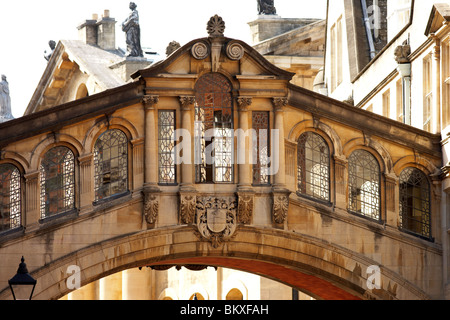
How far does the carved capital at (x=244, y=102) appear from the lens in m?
38.3

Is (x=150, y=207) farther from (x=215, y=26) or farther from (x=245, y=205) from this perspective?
(x=215, y=26)

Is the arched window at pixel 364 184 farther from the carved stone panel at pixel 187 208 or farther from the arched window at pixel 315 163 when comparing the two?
the carved stone panel at pixel 187 208

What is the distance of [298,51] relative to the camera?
62.6 meters

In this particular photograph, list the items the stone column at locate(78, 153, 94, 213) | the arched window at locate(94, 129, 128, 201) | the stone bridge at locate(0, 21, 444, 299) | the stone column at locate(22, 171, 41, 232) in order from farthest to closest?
the arched window at locate(94, 129, 128, 201) → the stone column at locate(78, 153, 94, 213) → the stone bridge at locate(0, 21, 444, 299) → the stone column at locate(22, 171, 41, 232)

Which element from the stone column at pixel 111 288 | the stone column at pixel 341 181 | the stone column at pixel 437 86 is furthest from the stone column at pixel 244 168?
the stone column at pixel 111 288

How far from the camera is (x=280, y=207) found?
125 ft

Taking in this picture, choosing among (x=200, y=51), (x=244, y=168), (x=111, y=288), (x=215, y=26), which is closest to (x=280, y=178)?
(x=244, y=168)

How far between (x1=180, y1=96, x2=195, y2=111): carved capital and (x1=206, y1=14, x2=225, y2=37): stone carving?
160cm

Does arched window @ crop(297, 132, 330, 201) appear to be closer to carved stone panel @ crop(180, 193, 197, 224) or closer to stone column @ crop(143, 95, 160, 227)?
carved stone panel @ crop(180, 193, 197, 224)

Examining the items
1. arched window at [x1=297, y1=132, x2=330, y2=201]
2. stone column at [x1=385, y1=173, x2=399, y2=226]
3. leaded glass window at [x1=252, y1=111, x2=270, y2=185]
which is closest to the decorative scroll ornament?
leaded glass window at [x1=252, y1=111, x2=270, y2=185]

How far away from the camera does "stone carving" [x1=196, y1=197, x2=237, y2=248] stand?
38062 mm

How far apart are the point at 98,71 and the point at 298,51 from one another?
313 inches

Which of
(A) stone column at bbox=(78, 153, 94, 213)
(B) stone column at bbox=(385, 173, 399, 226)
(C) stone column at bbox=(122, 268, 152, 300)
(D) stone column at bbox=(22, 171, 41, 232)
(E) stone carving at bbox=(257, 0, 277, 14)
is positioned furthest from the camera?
(E) stone carving at bbox=(257, 0, 277, 14)

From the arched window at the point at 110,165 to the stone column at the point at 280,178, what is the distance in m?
3.61
